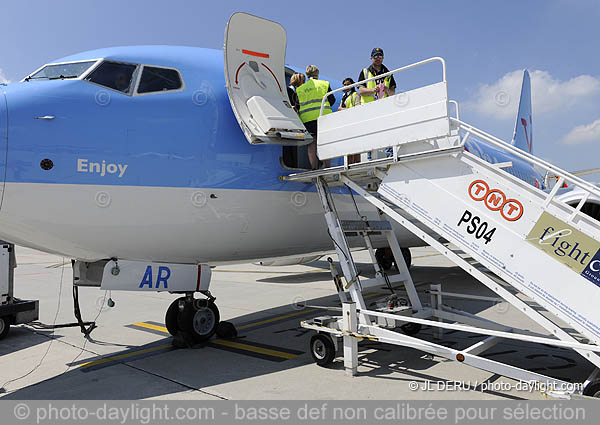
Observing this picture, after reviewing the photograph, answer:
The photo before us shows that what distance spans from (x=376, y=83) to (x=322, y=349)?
4.09m

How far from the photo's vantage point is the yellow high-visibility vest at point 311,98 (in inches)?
265

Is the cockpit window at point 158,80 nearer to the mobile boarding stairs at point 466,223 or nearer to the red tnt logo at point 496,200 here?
the mobile boarding stairs at point 466,223

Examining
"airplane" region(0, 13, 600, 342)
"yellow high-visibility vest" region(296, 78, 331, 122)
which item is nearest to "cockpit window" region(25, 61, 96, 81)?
"airplane" region(0, 13, 600, 342)

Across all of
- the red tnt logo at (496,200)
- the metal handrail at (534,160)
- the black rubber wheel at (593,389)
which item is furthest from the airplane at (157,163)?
the black rubber wheel at (593,389)

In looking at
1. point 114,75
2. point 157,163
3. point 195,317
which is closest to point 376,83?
point 157,163

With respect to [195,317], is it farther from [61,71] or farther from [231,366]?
[61,71]

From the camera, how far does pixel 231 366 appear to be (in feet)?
19.7

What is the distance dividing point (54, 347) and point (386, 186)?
19.4 ft

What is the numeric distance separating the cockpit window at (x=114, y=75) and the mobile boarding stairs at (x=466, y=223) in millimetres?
2513

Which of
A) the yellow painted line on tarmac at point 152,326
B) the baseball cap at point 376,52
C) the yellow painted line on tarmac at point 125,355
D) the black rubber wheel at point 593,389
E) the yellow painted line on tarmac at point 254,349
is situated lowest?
the yellow painted line on tarmac at point 125,355

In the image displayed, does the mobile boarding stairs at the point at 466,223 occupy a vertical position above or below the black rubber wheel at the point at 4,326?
above

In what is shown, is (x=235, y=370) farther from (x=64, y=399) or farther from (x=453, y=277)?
(x=453, y=277)
